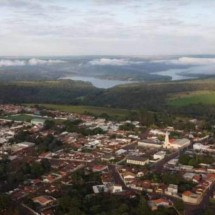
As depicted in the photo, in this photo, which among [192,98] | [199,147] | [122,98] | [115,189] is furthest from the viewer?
[122,98]

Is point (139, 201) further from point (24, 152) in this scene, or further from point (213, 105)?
point (213, 105)

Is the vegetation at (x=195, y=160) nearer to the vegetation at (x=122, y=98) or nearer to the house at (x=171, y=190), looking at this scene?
the house at (x=171, y=190)

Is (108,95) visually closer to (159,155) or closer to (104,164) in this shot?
(159,155)

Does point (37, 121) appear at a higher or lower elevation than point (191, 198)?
higher

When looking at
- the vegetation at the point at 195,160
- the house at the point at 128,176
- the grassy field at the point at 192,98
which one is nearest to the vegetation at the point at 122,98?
the grassy field at the point at 192,98

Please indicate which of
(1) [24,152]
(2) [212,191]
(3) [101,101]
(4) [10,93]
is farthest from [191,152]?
(4) [10,93]

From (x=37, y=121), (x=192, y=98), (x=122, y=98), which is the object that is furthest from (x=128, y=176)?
(x=122, y=98)
